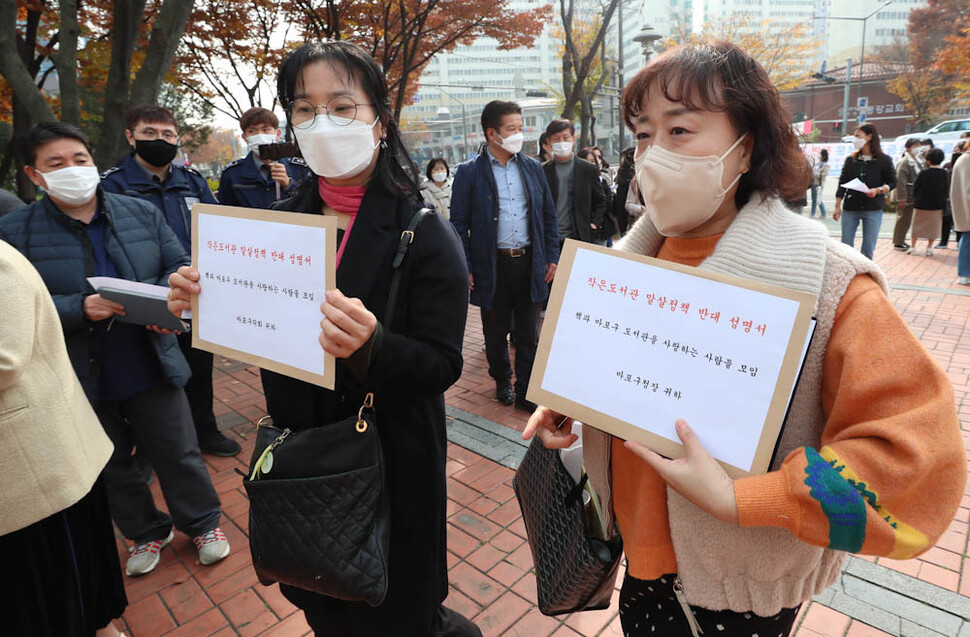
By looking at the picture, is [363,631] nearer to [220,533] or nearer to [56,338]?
[56,338]

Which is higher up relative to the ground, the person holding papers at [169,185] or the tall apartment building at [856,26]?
the tall apartment building at [856,26]

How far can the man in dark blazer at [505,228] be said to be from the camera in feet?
13.4

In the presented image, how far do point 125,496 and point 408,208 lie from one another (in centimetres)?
216

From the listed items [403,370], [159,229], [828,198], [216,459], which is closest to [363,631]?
[403,370]

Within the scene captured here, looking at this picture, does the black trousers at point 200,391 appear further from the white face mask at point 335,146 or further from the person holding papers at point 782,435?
the person holding papers at point 782,435

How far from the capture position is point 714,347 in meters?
0.95

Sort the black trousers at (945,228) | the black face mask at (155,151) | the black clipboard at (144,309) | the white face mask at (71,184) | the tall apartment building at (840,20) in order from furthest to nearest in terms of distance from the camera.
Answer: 1. the tall apartment building at (840,20)
2. the black trousers at (945,228)
3. the black face mask at (155,151)
4. the white face mask at (71,184)
5. the black clipboard at (144,309)

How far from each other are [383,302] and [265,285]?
11.7 inches

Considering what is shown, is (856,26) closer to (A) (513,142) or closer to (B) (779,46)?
(B) (779,46)

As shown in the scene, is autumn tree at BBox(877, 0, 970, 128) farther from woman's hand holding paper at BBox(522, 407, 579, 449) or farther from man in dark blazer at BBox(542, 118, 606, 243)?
woman's hand holding paper at BBox(522, 407, 579, 449)

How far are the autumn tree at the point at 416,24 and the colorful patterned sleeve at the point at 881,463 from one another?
32.9 feet

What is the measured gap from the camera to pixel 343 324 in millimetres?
1238

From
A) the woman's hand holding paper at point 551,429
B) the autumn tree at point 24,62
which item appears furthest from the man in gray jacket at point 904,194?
the autumn tree at point 24,62

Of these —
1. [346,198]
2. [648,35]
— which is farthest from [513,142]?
[648,35]
